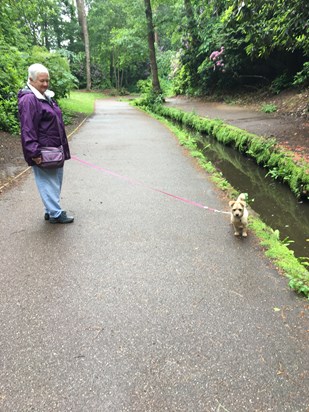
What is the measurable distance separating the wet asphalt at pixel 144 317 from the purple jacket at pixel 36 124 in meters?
1.26

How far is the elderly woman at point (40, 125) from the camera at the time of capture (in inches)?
154

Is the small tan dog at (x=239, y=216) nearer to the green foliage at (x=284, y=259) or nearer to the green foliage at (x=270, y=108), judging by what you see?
the green foliage at (x=284, y=259)

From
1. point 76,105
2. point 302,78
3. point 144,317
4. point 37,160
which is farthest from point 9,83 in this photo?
point 302,78

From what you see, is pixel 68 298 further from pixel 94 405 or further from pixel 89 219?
pixel 89 219

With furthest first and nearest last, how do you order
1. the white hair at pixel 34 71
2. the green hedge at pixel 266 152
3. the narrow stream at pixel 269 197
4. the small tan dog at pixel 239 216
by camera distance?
the green hedge at pixel 266 152, the narrow stream at pixel 269 197, the small tan dog at pixel 239 216, the white hair at pixel 34 71

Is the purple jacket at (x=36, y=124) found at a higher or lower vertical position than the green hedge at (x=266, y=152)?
higher

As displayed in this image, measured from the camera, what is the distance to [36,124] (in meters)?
4.03

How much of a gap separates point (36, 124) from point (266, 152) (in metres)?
6.27

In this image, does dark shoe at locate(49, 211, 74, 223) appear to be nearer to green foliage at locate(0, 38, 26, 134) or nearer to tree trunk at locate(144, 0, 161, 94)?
green foliage at locate(0, 38, 26, 134)

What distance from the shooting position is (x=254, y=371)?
2443mm

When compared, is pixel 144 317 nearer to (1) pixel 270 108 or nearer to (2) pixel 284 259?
(2) pixel 284 259

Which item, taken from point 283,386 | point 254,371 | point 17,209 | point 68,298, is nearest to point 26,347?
point 68,298

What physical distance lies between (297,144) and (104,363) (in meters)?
7.88

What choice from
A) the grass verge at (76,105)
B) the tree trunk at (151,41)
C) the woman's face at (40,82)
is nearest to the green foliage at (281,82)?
the tree trunk at (151,41)
